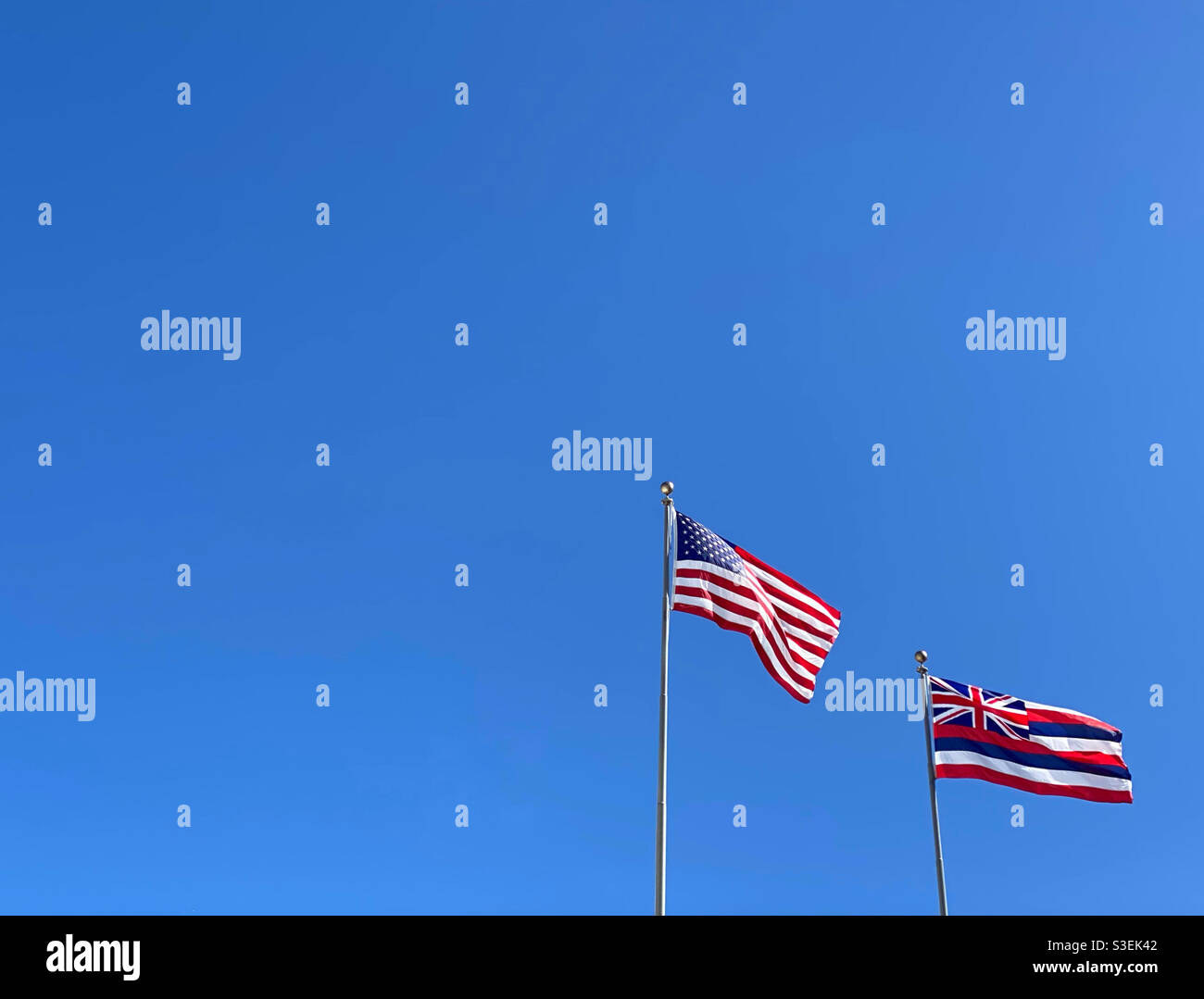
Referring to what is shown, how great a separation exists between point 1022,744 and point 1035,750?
289mm

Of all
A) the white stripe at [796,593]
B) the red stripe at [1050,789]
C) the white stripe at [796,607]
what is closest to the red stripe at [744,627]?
the white stripe at [796,607]

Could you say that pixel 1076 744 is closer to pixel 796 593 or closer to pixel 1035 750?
pixel 1035 750

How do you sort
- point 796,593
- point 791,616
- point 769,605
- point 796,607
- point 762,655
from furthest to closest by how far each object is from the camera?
1. point 796,593
2. point 796,607
3. point 791,616
4. point 769,605
5. point 762,655

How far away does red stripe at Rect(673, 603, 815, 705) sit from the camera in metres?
17.4

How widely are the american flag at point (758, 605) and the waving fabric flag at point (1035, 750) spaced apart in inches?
218

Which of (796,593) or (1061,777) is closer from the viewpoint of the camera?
(796,593)

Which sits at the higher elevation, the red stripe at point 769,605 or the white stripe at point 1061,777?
the red stripe at point 769,605

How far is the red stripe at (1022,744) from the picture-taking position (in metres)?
20.8

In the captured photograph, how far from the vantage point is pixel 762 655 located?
57.5ft

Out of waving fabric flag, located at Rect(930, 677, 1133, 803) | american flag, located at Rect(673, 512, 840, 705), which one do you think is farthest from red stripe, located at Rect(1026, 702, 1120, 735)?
american flag, located at Rect(673, 512, 840, 705)

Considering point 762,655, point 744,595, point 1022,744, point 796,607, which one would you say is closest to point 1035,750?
point 1022,744

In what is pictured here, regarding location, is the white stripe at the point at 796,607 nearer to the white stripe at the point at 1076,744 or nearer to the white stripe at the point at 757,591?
the white stripe at the point at 757,591
